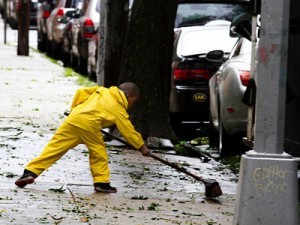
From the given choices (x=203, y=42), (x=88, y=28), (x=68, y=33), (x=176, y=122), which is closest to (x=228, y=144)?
(x=176, y=122)

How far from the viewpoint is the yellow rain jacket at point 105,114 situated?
9.85 m

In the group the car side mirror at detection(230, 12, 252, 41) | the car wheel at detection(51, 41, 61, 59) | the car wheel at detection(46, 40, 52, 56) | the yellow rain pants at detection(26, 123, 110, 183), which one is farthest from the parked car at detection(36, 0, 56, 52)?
the yellow rain pants at detection(26, 123, 110, 183)

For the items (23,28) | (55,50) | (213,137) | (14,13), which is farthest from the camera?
(14,13)

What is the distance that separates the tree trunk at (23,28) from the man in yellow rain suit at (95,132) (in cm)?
1982

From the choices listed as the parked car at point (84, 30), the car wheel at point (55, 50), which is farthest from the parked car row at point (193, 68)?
the car wheel at point (55, 50)

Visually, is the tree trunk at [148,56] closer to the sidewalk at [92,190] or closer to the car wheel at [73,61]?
the sidewalk at [92,190]

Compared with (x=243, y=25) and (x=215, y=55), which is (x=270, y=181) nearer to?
(x=243, y=25)

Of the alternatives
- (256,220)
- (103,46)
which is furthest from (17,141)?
(256,220)

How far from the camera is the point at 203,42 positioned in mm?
16016

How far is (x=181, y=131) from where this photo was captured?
16.2 m

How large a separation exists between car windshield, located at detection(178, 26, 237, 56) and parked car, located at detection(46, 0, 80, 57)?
13.2m

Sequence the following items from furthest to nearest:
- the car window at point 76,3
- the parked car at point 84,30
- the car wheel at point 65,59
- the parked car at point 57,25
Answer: the parked car at point 57,25 < the car window at point 76,3 < the car wheel at point 65,59 < the parked car at point 84,30

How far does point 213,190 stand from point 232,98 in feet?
10.1

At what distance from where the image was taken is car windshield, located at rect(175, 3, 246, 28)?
17984mm
